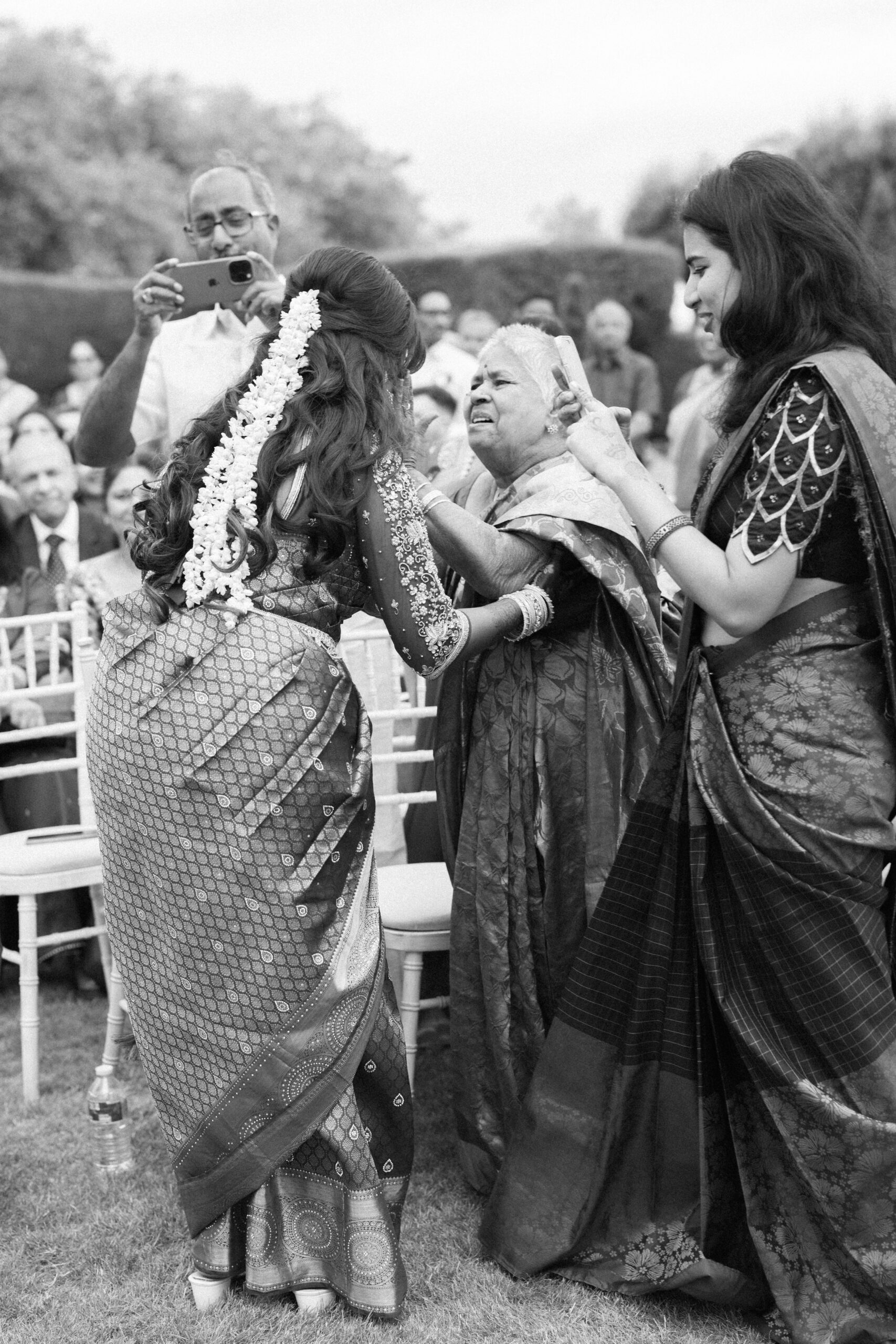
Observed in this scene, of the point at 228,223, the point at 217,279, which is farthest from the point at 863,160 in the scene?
the point at 217,279

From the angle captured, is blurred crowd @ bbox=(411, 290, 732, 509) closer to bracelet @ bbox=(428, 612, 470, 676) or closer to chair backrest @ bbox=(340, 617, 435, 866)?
chair backrest @ bbox=(340, 617, 435, 866)

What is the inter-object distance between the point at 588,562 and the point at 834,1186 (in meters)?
1.28

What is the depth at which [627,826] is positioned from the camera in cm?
263

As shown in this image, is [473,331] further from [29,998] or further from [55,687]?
[29,998]

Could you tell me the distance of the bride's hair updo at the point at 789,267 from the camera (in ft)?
7.54

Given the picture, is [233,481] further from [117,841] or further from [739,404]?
[739,404]

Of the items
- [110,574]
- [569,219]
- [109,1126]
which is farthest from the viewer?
[569,219]

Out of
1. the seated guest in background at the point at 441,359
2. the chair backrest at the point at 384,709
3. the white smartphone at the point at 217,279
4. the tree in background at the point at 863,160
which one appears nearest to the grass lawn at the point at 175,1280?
the chair backrest at the point at 384,709

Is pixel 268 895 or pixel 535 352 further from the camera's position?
pixel 535 352

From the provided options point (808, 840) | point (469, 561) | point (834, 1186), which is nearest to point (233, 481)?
point (469, 561)

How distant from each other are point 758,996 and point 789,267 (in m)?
1.28

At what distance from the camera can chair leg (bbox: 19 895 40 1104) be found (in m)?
3.74

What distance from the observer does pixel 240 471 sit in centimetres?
244

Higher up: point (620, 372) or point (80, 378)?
point (80, 378)
